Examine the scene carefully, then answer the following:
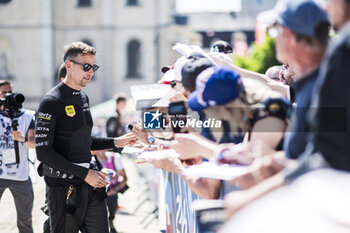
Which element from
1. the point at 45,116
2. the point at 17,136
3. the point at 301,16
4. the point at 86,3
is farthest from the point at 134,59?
the point at 301,16

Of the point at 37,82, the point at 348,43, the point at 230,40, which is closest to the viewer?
the point at 348,43

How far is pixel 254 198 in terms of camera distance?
Result: 256 cm

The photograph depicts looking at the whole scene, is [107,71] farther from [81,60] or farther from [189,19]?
[81,60]

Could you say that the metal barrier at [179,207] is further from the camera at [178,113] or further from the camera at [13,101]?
the camera at [13,101]

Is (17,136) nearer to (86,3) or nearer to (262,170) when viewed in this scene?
(262,170)

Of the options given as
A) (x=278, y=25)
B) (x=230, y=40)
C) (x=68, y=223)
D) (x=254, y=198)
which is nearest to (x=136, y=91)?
(x=68, y=223)

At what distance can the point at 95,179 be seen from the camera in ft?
17.9

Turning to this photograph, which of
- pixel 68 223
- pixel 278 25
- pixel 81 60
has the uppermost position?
pixel 278 25

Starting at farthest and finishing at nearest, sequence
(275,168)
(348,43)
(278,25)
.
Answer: (278,25), (275,168), (348,43)

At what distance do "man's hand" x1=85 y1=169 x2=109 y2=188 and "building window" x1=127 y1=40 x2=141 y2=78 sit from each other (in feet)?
151

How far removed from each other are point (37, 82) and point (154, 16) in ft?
35.7

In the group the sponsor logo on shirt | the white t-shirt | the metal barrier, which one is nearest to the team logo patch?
the sponsor logo on shirt

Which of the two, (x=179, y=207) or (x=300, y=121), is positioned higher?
(x=300, y=121)

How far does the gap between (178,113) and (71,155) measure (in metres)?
1.37
